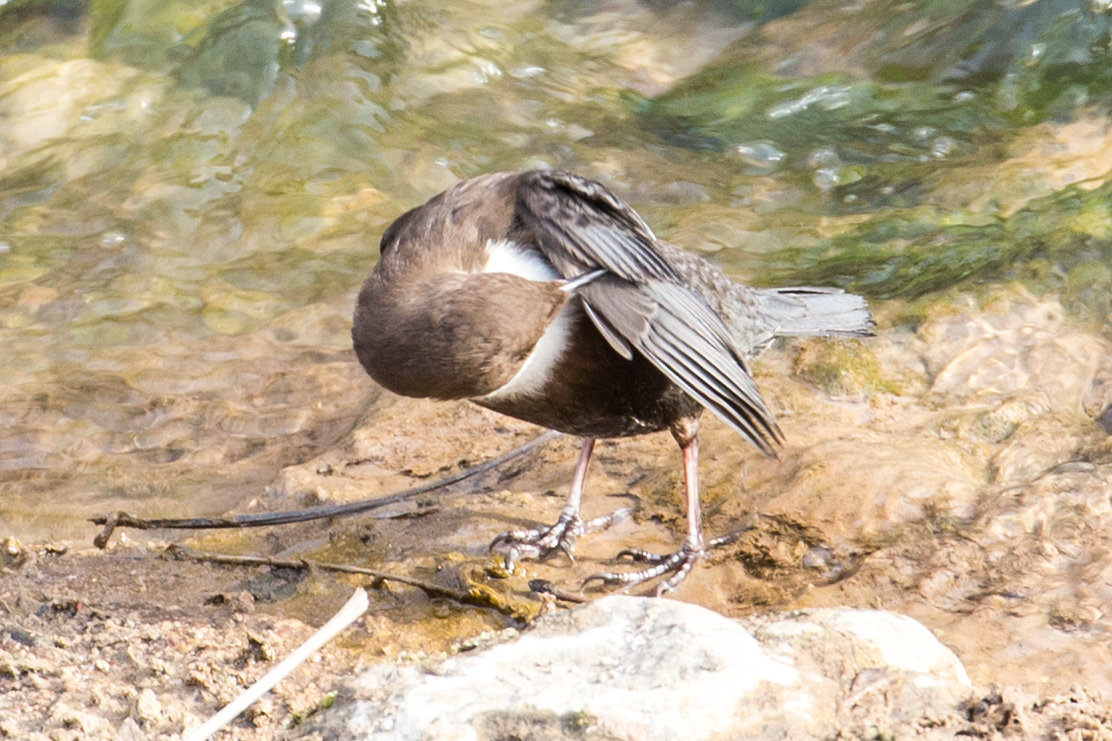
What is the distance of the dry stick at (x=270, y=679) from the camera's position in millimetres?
2268

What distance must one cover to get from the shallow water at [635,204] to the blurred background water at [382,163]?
0.02m

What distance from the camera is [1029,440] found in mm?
4148

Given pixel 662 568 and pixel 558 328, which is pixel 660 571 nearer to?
pixel 662 568

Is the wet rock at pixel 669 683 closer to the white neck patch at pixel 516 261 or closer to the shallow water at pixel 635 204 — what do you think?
the shallow water at pixel 635 204

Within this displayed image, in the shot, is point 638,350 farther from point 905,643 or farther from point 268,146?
point 268,146

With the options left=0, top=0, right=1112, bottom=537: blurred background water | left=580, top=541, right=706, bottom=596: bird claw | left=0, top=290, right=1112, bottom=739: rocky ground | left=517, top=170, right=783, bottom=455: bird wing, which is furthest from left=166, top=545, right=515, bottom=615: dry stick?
left=0, top=0, right=1112, bottom=537: blurred background water

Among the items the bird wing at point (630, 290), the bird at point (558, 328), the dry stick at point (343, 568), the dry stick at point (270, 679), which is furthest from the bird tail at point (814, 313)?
the dry stick at point (270, 679)

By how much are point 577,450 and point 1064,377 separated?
6.02 ft

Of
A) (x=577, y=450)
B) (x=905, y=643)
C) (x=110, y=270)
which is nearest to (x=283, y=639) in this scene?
(x=905, y=643)

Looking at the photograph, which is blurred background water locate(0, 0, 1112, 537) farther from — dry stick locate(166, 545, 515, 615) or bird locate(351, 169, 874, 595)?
bird locate(351, 169, 874, 595)

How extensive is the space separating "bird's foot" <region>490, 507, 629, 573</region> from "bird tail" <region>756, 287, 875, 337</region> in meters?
1.18

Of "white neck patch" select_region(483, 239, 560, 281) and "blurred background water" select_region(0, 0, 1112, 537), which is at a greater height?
"white neck patch" select_region(483, 239, 560, 281)

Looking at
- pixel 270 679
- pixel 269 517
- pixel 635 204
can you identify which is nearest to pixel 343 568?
pixel 269 517

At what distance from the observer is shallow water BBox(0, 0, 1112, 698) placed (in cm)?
414
